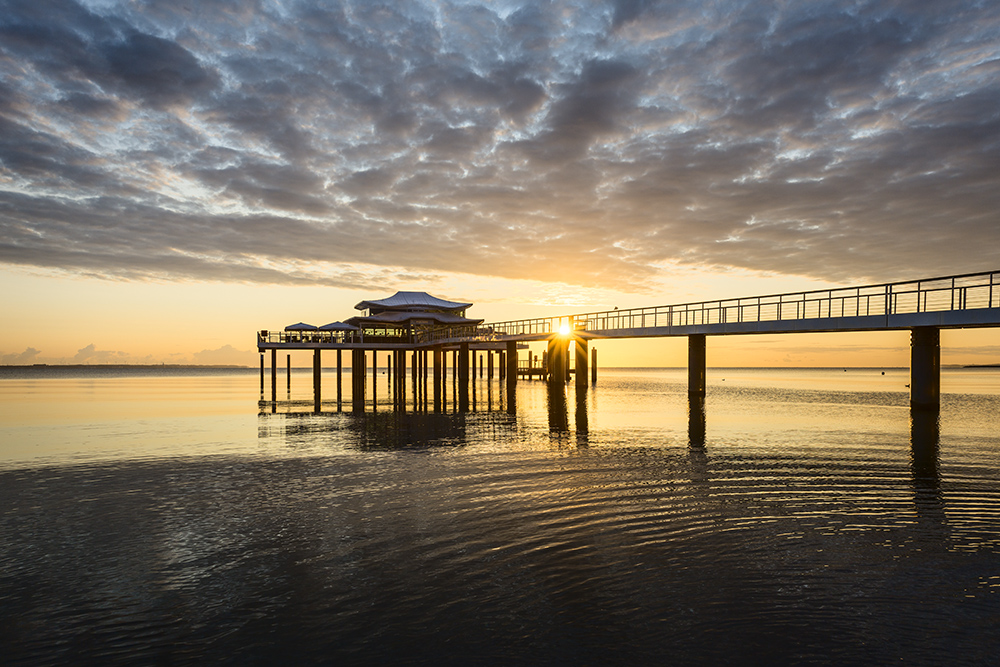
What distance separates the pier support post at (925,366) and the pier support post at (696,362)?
40.1ft

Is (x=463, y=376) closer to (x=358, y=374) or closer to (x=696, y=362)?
(x=358, y=374)

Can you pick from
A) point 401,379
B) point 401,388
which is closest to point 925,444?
point 401,388

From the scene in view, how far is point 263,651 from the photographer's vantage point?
5.47 m

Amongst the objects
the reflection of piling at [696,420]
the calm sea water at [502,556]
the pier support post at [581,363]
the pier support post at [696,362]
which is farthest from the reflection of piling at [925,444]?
the pier support post at [581,363]

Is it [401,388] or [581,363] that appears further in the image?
[581,363]

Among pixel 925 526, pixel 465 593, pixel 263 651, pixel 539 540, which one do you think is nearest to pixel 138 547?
pixel 263 651

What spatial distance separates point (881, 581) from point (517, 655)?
15.5 ft

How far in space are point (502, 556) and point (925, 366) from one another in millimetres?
27635

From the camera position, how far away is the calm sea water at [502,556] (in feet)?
18.4

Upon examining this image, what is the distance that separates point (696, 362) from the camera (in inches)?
1540

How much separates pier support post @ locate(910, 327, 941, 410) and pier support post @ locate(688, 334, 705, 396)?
12223 mm

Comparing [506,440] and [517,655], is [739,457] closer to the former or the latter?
[506,440]

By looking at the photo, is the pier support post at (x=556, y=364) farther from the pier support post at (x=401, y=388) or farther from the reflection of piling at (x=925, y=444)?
the reflection of piling at (x=925, y=444)

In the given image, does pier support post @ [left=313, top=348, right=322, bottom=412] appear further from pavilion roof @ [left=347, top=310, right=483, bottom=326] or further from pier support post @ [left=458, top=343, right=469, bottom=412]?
pier support post @ [left=458, top=343, right=469, bottom=412]
